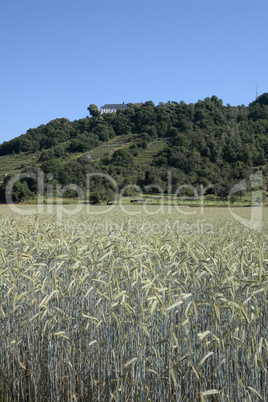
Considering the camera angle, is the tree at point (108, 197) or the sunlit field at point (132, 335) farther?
the tree at point (108, 197)

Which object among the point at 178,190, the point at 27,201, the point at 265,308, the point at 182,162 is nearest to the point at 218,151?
the point at 182,162

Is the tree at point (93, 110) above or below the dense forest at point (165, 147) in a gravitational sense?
above

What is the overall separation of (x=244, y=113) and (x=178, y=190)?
55.5 m

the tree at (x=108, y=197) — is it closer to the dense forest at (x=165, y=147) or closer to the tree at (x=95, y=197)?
the tree at (x=95, y=197)

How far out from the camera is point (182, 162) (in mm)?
77750

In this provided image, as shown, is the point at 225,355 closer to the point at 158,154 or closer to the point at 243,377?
the point at 243,377

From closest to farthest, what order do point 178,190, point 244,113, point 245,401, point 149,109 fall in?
point 245,401 < point 178,190 < point 244,113 < point 149,109

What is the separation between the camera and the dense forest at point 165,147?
66125mm

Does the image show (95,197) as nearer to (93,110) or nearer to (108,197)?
(108,197)

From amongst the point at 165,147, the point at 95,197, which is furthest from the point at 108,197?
the point at 165,147

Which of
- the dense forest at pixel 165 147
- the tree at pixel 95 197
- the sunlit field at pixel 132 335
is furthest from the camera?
the dense forest at pixel 165 147

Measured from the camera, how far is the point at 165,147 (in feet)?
308

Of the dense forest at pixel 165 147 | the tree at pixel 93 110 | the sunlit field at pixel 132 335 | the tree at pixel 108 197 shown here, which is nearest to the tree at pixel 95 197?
the tree at pixel 108 197

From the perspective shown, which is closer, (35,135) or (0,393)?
(0,393)
